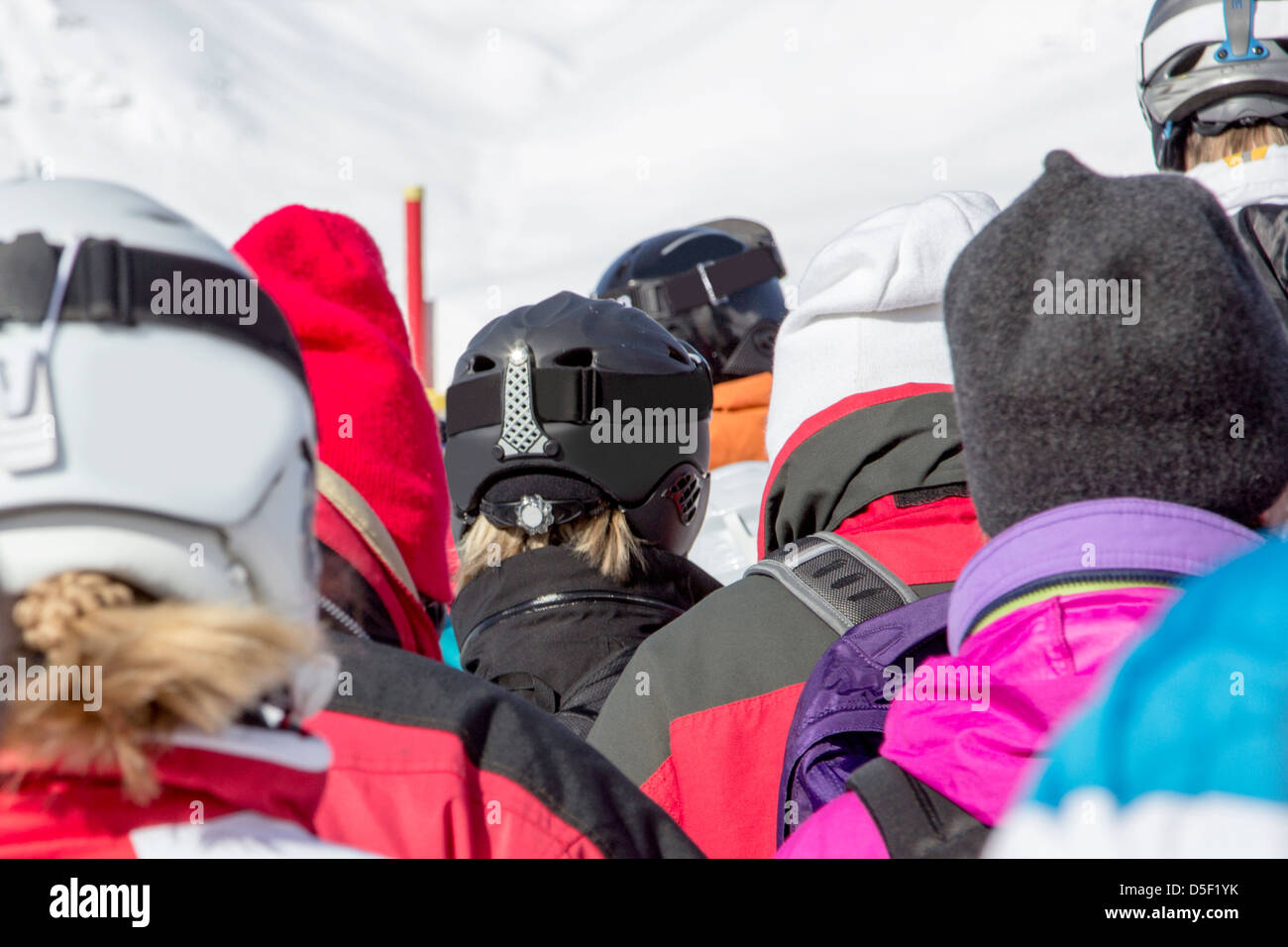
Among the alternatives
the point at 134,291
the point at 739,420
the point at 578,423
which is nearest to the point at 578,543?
the point at 578,423

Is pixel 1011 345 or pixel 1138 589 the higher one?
pixel 1011 345

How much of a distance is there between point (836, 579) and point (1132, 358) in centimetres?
78

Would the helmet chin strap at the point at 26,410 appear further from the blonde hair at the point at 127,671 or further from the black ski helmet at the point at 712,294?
the black ski helmet at the point at 712,294

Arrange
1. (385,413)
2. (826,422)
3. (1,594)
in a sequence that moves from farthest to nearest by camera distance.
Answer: (826,422)
(385,413)
(1,594)

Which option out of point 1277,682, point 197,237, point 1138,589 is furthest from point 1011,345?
point 197,237

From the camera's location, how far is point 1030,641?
114 cm

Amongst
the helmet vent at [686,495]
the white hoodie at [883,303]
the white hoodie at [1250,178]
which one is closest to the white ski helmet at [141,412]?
the white hoodie at [883,303]

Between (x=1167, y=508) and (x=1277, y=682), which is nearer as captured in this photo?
(x=1277, y=682)

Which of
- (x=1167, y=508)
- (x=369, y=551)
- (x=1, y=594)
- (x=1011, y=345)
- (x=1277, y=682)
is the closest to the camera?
(x=1277, y=682)

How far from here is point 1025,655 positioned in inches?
44.8

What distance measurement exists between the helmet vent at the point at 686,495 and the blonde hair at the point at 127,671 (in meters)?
2.12

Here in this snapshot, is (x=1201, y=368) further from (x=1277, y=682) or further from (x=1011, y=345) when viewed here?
(x=1277, y=682)

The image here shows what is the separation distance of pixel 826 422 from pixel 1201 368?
3.31ft

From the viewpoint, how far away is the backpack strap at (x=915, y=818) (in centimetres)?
109
